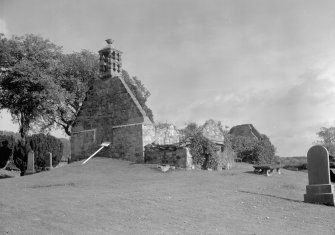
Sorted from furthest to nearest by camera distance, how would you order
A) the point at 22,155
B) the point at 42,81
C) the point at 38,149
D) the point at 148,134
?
the point at 42,81 < the point at 38,149 < the point at 22,155 < the point at 148,134

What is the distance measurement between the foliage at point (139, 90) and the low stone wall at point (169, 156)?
17.3 m

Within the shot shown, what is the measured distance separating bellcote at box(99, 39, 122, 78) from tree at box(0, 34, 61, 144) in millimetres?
7327

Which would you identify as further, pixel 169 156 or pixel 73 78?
pixel 73 78

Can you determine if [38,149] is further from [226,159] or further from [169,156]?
[226,159]

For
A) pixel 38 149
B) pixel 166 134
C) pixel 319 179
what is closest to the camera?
pixel 319 179

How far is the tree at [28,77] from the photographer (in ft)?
105

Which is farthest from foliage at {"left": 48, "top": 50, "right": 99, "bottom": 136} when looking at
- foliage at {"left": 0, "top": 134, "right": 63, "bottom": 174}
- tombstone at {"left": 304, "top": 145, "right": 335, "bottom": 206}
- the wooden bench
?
tombstone at {"left": 304, "top": 145, "right": 335, "bottom": 206}

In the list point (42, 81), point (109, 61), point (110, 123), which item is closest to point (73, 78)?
point (42, 81)

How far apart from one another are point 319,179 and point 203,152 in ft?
30.8

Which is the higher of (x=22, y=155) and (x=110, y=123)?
(x=110, y=123)

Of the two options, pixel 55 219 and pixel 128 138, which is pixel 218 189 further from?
pixel 128 138

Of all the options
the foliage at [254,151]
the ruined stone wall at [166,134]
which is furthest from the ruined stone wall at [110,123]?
the foliage at [254,151]

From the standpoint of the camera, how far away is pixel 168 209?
10.1m

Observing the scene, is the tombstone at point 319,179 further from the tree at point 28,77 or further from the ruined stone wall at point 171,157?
the tree at point 28,77
